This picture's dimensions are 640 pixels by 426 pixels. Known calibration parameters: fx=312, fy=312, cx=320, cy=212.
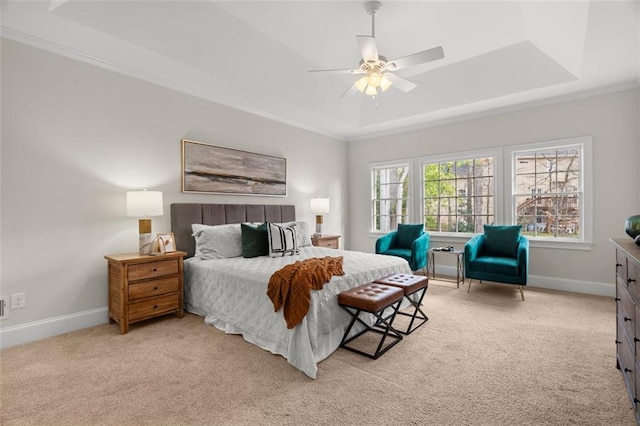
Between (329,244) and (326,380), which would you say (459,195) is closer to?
(329,244)

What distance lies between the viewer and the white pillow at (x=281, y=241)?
12.1 feet

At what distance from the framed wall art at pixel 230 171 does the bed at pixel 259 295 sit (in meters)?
0.31

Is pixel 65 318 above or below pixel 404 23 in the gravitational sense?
below

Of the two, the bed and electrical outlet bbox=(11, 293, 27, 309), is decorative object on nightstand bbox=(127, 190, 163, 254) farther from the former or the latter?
electrical outlet bbox=(11, 293, 27, 309)

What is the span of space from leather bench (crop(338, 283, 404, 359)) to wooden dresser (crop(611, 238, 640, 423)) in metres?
1.41

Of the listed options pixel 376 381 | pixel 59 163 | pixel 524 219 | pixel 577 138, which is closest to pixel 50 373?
pixel 59 163

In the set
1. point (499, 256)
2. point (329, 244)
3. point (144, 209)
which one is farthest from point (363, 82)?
point (499, 256)

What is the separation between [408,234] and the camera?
17.3ft

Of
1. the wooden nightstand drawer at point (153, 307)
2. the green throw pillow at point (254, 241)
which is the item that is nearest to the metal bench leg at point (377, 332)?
the green throw pillow at point (254, 241)

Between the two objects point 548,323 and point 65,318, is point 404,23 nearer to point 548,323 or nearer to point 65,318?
point 548,323

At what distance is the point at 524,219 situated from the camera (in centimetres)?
480

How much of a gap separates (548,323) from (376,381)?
2.17 metres

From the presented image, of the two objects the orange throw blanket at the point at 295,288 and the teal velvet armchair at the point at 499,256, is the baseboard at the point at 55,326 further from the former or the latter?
the orange throw blanket at the point at 295,288

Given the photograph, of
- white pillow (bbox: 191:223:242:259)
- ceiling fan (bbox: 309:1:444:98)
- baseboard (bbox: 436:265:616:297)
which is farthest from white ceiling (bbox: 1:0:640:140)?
baseboard (bbox: 436:265:616:297)
